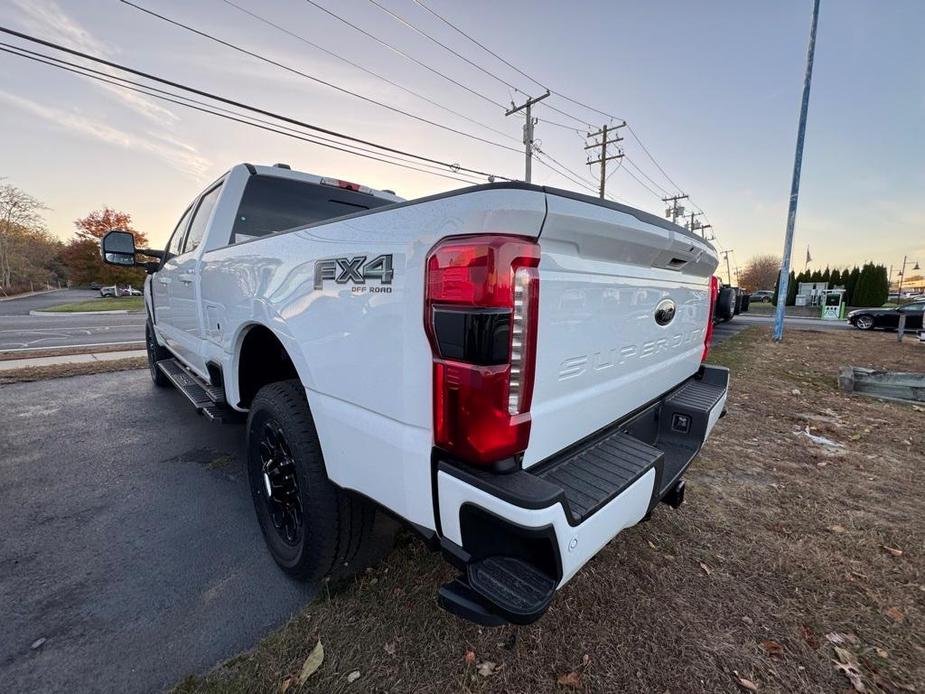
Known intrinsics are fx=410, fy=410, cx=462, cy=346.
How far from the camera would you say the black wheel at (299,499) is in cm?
184

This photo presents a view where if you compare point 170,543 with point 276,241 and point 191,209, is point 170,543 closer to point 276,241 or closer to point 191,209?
point 276,241

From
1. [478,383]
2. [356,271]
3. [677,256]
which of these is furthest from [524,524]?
[677,256]

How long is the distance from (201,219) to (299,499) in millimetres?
2918

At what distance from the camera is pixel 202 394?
11.0 ft

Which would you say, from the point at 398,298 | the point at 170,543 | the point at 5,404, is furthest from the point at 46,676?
the point at 5,404

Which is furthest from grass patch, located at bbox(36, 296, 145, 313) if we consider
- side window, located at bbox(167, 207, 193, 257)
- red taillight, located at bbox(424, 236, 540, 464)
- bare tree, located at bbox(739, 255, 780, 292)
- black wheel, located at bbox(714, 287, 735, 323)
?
bare tree, located at bbox(739, 255, 780, 292)

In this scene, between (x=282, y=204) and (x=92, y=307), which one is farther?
(x=92, y=307)

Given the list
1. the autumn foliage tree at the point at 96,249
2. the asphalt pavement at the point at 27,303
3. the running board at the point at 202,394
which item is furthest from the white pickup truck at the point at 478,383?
the autumn foliage tree at the point at 96,249

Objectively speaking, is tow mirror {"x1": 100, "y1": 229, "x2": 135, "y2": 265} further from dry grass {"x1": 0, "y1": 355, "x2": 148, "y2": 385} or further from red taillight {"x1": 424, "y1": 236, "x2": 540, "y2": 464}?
red taillight {"x1": 424, "y1": 236, "x2": 540, "y2": 464}

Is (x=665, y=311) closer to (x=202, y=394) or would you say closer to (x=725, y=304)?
(x=725, y=304)

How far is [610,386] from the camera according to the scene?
1.79 m

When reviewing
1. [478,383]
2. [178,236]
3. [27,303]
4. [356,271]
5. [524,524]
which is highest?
[178,236]

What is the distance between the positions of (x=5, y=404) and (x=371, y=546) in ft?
20.1

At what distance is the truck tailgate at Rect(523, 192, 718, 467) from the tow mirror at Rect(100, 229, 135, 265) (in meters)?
4.52
